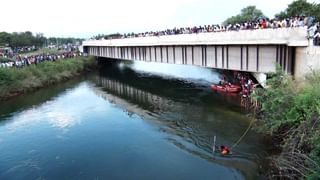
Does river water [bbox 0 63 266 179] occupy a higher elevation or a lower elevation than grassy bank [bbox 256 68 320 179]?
lower

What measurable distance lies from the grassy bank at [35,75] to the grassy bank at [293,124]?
33.5 metres

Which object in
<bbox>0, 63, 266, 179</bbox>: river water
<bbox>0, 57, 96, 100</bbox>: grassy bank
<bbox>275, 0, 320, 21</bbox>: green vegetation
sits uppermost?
<bbox>275, 0, 320, 21</bbox>: green vegetation

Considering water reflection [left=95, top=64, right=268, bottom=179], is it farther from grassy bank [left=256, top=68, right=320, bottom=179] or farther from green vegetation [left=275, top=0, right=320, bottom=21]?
green vegetation [left=275, top=0, right=320, bottom=21]

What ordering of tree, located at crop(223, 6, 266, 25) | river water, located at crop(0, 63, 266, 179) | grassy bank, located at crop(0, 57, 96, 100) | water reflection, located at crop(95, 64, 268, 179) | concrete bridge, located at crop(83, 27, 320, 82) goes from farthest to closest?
tree, located at crop(223, 6, 266, 25)
grassy bank, located at crop(0, 57, 96, 100)
concrete bridge, located at crop(83, 27, 320, 82)
water reflection, located at crop(95, 64, 268, 179)
river water, located at crop(0, 63, 266, 179)

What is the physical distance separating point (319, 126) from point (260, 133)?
28.5 ft

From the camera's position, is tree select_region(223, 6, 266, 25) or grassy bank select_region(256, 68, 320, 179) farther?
tree select_region(223, 6, 266, 25)

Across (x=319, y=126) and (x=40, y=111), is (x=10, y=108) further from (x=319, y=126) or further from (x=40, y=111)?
(x=319, y=126)

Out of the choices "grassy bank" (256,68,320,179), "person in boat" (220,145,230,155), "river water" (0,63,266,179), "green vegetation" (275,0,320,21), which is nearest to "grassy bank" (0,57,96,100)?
"river water" (0,63,266,179)

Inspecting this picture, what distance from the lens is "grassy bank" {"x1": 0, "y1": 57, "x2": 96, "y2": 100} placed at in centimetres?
4647

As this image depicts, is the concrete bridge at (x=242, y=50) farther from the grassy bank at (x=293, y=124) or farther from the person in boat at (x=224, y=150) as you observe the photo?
the person in boat at (x=224, y=150)

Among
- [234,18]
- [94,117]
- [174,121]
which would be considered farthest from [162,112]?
[234,18]

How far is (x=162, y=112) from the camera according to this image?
35.6 metres

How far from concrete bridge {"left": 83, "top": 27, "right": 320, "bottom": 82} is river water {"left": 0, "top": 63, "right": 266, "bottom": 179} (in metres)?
A: 4.47

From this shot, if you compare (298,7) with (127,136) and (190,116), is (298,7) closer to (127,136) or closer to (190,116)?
(190,116)
